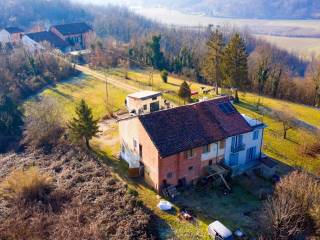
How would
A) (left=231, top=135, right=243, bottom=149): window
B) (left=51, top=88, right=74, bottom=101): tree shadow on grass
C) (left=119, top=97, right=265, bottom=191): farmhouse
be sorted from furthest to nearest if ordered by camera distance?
(left=51, top=88, right=74, bottom=101): tree shadow on grass, (left=231, top=135, right=243, bottom=149): window, (left=119, top=97, right=265, bottom=191): farmhouse

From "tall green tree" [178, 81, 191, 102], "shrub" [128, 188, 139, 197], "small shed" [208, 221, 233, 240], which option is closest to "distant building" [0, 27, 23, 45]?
"tall green tree" [178, 81, 191, 102]

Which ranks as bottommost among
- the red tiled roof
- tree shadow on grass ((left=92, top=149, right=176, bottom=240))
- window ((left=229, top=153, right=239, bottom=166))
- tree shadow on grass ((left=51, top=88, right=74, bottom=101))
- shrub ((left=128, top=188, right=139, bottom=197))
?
tree shadow on grass ((left=92, top=149, right=176, bottom=240))

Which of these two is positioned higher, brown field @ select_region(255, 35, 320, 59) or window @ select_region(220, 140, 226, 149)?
window @ select_region(220, 140, 226, 149)

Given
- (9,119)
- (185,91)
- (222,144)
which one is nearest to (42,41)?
(9,119)

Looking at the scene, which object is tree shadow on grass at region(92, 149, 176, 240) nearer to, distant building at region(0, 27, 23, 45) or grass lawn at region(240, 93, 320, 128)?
grass lawn at region(240, 93, 320, 128)

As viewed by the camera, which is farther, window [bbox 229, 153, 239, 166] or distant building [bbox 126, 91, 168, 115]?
distant building [bbox 126, 91, 168, 115]

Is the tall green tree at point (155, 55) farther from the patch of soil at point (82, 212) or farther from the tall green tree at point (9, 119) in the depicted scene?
the patch of soil at point (82, 212)

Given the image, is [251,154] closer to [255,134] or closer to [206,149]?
[255,134]

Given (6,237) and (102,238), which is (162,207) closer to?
(102,238)
